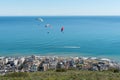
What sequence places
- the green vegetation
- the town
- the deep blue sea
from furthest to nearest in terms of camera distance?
the deep blue sea, the town, the green vegetation

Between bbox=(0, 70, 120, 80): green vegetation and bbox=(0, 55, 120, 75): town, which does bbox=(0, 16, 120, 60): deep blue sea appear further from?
bbox=(0, 70, 120, 80): green vegetation

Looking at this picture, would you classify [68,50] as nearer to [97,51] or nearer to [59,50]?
[59,50]

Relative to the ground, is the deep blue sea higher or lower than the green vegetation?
higher

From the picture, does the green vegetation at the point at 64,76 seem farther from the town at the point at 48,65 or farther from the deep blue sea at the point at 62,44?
the deep blue sea at the point at 62,44

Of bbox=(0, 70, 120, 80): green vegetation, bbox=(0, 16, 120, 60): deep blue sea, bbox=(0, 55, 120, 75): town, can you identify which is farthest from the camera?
bbox=(0, 16, 120, 60): deep blue sea

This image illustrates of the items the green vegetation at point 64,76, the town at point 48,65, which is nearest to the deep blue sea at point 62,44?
the town at point 48,65

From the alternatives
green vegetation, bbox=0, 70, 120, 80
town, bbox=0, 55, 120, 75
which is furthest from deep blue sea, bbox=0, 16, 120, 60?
green vegetation, bbox=0, 70, 120, 80

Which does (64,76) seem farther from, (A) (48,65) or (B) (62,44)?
(B) (62,44)

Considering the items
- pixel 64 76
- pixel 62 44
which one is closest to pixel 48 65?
pixel 64 76

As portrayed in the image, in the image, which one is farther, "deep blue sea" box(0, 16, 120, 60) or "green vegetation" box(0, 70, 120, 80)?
"deep blue sea" box(0, 16, 120, 60)

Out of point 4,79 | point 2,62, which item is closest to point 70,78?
point 4,79

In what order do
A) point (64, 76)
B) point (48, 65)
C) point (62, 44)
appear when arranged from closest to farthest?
point (64, 76) < point (48, 65) < point (62, 44)
